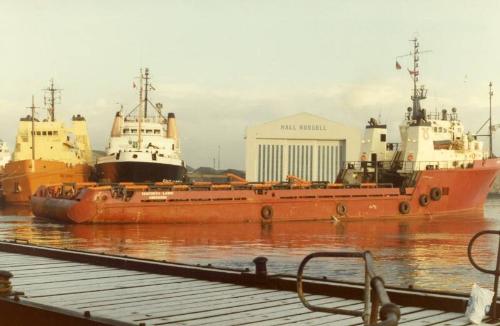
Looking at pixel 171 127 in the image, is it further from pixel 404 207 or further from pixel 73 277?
pixel 73 277

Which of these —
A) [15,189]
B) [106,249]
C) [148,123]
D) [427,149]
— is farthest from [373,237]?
[15,189]

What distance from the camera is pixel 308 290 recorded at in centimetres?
634

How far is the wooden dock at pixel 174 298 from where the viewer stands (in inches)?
196

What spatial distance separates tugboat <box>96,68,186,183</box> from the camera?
41969 mm

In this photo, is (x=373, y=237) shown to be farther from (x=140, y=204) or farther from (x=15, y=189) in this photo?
(x=15, y=189)

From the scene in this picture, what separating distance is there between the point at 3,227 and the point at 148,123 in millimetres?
21697

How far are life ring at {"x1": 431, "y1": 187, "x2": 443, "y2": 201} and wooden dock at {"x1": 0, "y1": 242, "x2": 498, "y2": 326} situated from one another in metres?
29.6

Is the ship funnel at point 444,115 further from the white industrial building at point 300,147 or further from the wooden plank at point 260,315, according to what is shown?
the wooden plank at point 260,315

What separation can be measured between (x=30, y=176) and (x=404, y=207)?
27.9m

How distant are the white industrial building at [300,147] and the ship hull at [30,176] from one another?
21989 millimetres

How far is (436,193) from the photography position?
1409 inches

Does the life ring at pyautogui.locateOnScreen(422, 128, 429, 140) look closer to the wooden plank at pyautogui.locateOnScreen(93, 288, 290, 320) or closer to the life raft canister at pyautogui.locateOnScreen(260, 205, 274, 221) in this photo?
the life raft canister at pyautogui.locateOnScreen(260, 205, 274, 221)

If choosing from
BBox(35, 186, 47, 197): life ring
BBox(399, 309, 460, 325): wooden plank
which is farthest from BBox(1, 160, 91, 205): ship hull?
BBox(399, 309, 460, 325): wooden plank

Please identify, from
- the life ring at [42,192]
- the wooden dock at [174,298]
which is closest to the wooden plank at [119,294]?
the wooden dock at [174,298]
